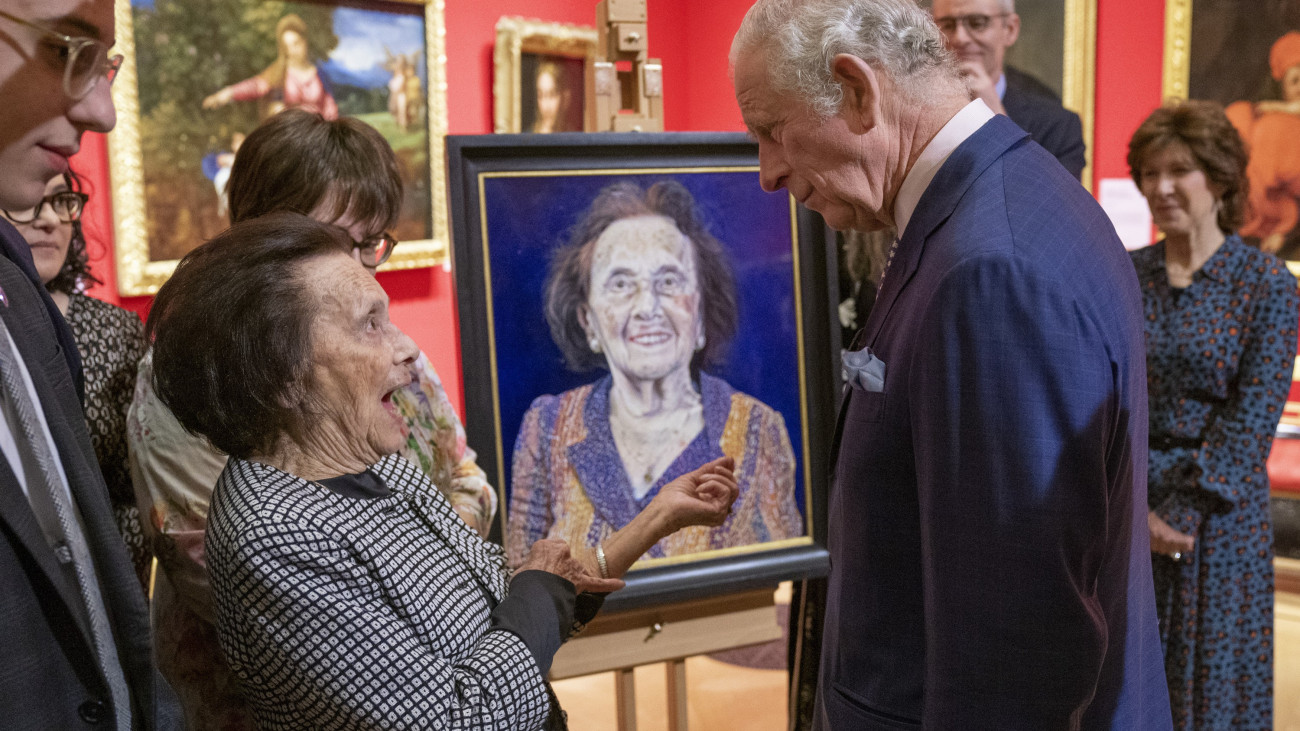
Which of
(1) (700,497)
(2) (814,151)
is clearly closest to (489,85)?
(1) (700,497)

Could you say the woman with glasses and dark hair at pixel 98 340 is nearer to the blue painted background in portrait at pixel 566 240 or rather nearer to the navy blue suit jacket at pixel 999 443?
the blue painted background in portrait at pixel 566 240

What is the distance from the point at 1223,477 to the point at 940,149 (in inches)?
78.3

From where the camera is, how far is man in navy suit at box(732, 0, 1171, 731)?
1.08 m

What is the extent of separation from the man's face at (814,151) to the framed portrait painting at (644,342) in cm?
90

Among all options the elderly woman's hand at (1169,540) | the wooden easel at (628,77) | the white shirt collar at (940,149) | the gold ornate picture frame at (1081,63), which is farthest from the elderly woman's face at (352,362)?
the gold ornate picture frame at (1081,63)

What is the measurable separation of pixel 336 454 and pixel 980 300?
2.75 feet

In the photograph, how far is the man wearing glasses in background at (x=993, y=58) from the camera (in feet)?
9.11

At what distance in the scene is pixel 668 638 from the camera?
2.43 m

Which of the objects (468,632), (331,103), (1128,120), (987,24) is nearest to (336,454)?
(468,632)

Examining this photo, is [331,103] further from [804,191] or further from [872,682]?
[872,682]

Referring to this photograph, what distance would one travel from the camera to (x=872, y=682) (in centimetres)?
134

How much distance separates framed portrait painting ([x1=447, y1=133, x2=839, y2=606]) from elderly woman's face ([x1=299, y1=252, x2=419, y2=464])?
0.85m

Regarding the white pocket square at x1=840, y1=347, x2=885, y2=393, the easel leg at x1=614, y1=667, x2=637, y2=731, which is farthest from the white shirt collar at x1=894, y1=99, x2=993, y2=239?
the easel leg at x1=614, y1=667, x2=637, y2=731

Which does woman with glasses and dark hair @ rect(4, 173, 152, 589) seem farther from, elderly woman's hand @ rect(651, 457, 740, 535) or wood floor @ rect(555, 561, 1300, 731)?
wood floor @ rect(555, 561, 1300, 731)
